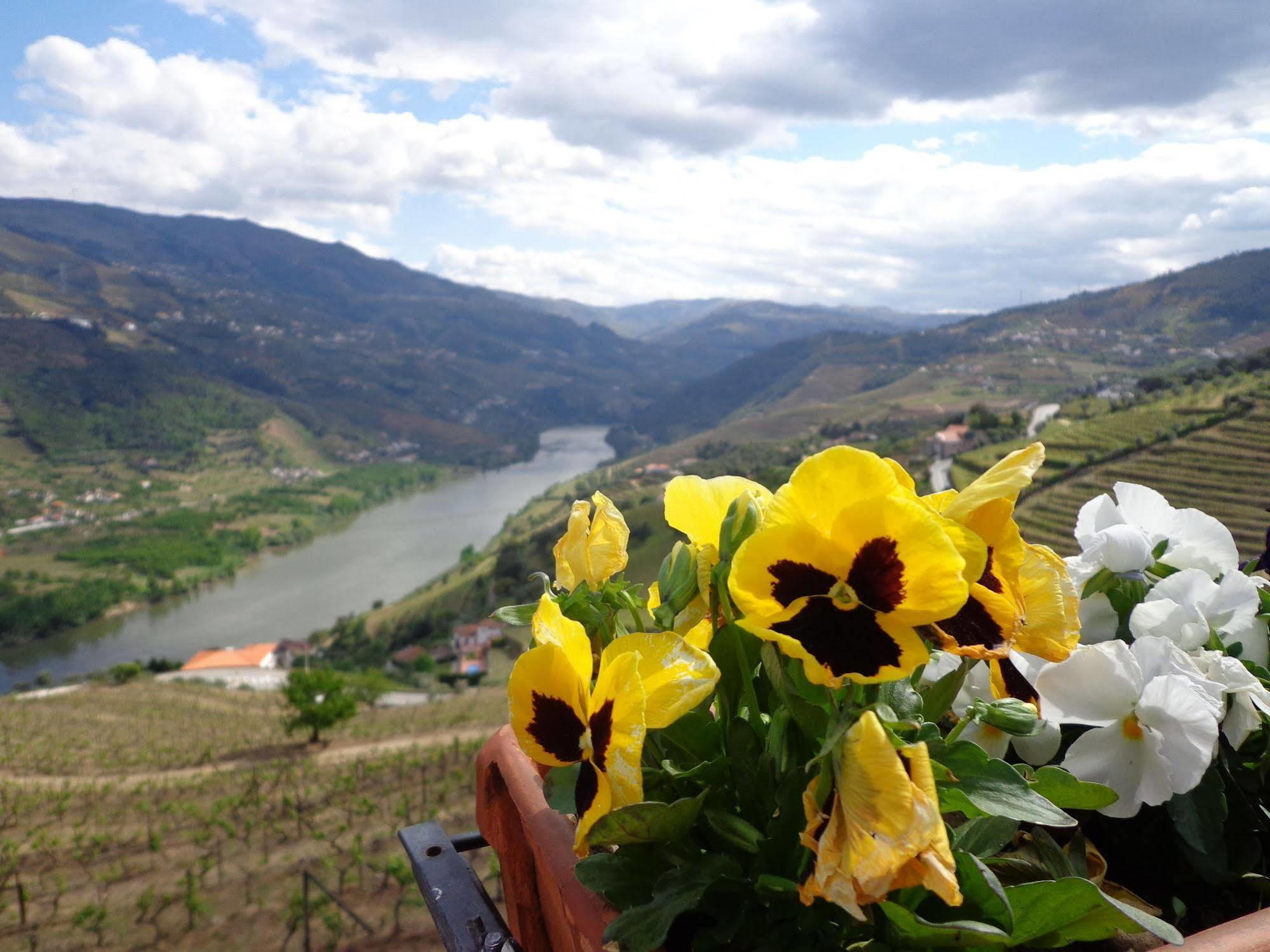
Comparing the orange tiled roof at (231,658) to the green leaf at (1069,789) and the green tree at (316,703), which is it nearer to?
the green tree at (316,703)

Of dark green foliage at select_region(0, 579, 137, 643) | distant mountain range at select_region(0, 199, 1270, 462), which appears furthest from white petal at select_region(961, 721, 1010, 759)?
distant mountain range at select_region(0, 199, 1270, 462)

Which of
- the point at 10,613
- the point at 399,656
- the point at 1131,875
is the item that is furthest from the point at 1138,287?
the point at 1131,875

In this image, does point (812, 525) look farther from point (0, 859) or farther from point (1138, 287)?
point (1138, 287)

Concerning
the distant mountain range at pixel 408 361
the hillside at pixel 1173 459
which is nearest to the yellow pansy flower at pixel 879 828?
the hillside at pixel 1173 459

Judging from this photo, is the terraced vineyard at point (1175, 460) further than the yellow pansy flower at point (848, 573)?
Yes

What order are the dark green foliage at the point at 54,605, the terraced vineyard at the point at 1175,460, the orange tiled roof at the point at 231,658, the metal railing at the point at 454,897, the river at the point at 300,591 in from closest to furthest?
the metal railing at the point at 454,897, the terraced vineyard at the point at 1175,460, the orange tiled roof at the point at 231,658, the river at the point at 300,591, the dark green foliage at the point at 54,605

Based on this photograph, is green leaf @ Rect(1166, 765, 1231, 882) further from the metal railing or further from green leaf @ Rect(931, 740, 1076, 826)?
the metal railing

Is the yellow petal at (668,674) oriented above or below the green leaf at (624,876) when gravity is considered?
above
